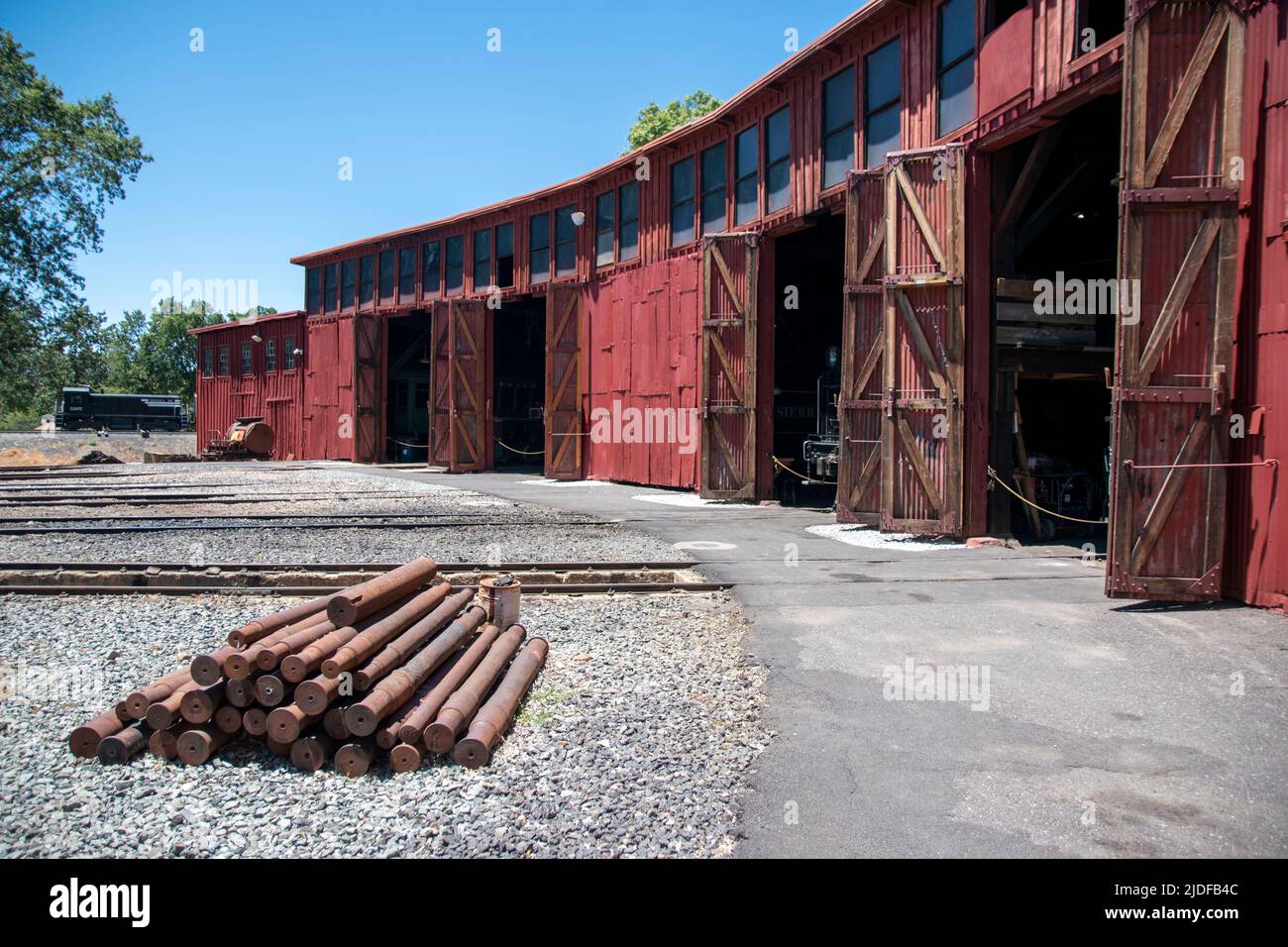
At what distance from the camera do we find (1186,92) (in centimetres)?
798

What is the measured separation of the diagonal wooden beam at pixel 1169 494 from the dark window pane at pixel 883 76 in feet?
29.5

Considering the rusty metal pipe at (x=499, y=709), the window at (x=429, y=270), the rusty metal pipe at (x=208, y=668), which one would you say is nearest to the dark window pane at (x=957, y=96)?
the rusty metal pipe at (x=499, y=709)

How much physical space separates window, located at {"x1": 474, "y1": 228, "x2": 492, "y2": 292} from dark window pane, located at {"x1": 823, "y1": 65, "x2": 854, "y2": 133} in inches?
614

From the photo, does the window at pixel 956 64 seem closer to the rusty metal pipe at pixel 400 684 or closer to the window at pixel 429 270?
the rusty metal pipe at pixel 400 684

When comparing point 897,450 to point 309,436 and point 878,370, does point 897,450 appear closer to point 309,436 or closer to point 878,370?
point 878,370

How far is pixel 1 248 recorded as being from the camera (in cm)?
3722

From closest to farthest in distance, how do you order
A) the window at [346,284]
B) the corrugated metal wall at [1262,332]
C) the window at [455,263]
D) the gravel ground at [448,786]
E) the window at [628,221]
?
the gravel ground at [448,786] < the corrugated metal wall at [1262,332] < the window at [628,221] < the window at [455,263] < the window at [346,284]

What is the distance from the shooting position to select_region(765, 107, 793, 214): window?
17.5 metres

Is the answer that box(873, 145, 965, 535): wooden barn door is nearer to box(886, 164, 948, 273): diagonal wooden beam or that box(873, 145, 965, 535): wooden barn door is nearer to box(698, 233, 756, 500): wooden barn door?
box(886, 164, 948, 273): diagonal wooden beam

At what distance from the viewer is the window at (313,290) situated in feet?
117

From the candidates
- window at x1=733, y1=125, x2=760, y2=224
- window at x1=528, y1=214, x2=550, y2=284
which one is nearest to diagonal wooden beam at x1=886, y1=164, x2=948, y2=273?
window at x1=733, y1=125, x2=760, y2=224

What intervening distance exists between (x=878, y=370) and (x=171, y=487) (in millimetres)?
17531
